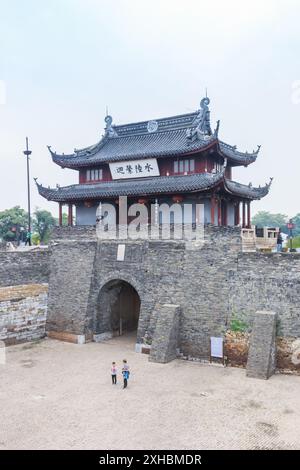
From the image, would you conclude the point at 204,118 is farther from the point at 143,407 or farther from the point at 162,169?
the point at 143,407

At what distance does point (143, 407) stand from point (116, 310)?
9.31 meters

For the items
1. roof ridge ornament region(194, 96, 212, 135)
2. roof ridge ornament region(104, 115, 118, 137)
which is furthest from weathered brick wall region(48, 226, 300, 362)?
roof ridge ornament region(104, 115, 118, 137)

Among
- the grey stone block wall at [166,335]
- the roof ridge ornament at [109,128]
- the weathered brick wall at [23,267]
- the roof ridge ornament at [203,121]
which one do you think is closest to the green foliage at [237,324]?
the grey stone block wall at [166,335]

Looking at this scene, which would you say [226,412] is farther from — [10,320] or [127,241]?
[10,320]

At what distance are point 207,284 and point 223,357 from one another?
2.89 metres

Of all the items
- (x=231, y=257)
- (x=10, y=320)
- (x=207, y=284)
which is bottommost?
(x=10, y=320)

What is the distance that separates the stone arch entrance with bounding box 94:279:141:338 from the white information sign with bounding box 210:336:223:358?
5728 mm

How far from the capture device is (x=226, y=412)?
40.0ft

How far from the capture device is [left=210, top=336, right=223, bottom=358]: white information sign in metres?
16.5

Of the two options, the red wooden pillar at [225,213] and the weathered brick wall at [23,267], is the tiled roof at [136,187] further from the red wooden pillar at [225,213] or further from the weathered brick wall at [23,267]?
the weathered brick wall at [23,267]

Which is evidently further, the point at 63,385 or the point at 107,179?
the point at 107,179

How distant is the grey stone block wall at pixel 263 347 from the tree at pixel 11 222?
3993 centimetres

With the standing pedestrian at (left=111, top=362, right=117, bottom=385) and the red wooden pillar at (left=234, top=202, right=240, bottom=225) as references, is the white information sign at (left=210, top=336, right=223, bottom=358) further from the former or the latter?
the red wooden pillar at (left=234, top=202, right=240, bottom=225)
